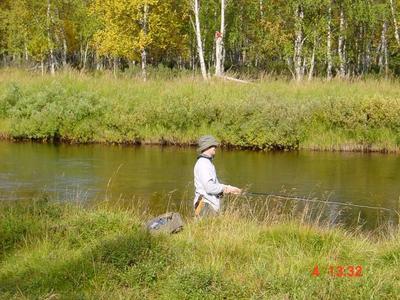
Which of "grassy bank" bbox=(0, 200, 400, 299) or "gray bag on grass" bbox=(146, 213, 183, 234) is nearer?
"grassy bank" bbox=(0, 200, 400, 299)

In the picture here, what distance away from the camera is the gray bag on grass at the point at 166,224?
29.1 ft

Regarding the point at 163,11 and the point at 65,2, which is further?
the point at 65,2

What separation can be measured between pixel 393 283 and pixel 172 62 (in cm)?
5577

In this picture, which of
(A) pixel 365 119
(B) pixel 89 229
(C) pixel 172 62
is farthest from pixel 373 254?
(C) pixel 172 62

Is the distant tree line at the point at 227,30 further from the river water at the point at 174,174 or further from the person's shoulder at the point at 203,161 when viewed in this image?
the person's shoulder at the point at 203,161

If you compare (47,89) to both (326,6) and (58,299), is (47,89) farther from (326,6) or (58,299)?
(58,299)

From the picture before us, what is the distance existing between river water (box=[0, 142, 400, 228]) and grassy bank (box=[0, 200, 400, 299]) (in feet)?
14.7

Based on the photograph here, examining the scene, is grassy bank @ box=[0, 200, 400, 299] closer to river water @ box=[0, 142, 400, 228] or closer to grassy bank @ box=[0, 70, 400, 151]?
river water @ box=[0, 142, 400, 228]

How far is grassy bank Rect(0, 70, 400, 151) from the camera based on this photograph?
22.4 metres

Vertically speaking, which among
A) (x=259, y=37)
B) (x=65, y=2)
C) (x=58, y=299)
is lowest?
(x=58, y=299)

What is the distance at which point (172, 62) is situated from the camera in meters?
61.4
